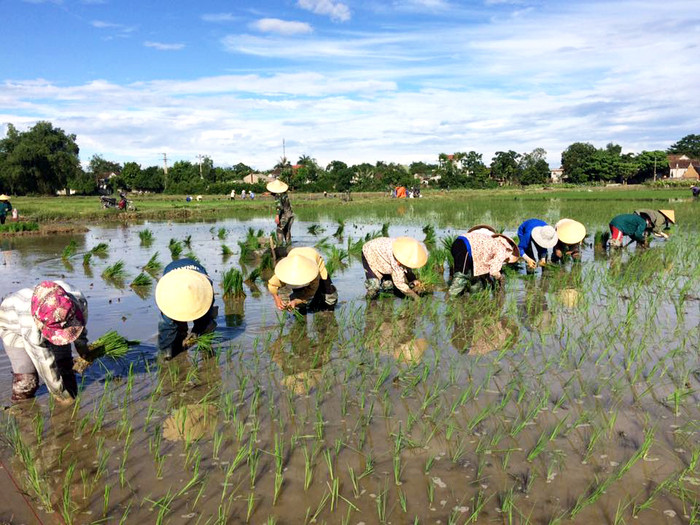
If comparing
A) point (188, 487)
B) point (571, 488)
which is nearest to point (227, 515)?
point (188, 487)

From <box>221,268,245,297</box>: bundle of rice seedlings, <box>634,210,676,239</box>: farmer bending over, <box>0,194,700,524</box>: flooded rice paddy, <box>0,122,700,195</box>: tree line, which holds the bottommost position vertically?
<box>0,194,700,524</box>: flooded rice paddy

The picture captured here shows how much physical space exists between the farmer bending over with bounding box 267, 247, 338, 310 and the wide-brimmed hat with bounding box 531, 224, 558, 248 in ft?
10.7

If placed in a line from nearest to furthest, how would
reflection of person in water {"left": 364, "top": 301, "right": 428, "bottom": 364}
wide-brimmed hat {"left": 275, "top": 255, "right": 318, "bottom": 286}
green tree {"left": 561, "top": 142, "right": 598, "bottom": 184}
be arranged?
reflection of person in water {"left": 364, "top": 301, "right": 428, "bottom": 364}, wide-brimmed hat {"left": 275, "top": 255, "right": 318, "bottom": 286}, green tree {"left": 561, "top": 142, "right": 598, "bottom": 184}

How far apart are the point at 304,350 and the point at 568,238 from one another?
499 centimetres

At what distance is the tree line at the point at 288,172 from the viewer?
36.4 meters

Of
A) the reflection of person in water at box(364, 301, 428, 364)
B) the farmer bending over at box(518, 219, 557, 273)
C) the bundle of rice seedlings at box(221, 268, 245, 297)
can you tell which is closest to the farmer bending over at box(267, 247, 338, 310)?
the reflection of person in water at box(364, 301, 428, 364)

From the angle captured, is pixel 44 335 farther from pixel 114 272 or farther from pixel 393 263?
pixel 114 272

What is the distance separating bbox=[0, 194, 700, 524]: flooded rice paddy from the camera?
2.55m

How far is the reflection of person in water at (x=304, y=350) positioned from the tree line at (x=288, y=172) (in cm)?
3640

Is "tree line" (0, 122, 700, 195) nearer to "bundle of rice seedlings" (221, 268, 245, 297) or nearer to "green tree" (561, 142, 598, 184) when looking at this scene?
"green tree" (561, 142, 598, 184)

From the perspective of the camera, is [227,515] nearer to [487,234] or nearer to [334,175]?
[487,234]

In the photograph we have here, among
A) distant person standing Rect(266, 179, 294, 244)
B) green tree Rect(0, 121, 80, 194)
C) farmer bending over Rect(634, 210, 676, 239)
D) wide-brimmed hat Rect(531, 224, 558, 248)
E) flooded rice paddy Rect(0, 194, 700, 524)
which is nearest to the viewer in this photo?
flooded rice paddy Rect(0, 194, 700, 524)

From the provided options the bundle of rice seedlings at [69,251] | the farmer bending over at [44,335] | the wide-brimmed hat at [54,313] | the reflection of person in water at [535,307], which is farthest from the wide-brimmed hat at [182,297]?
the bundle of rice seedlings at [69,251]

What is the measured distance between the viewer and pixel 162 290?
395 cm
